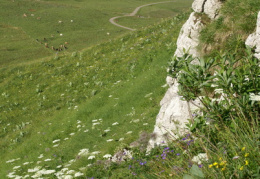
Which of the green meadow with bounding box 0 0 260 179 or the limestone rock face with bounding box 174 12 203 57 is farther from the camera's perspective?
the limestone rock face with bounding box 174 12 203 57

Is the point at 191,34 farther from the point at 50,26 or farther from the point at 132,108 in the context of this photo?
the point at 50,26

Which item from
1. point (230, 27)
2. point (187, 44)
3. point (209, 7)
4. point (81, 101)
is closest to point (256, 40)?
point (230, 27)

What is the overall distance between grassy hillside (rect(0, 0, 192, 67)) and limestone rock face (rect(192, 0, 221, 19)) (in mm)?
38173

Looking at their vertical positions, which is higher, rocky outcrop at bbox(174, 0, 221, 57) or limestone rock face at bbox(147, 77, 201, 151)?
rocky outcrop at bbox(174, 0, 221, 57)

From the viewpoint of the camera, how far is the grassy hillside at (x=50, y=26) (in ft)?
168

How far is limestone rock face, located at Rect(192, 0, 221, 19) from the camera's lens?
1117 centimetres

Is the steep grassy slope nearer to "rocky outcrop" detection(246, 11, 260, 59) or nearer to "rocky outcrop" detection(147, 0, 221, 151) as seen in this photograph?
"rocky outcrop" detection(147, 0, 221, 151)

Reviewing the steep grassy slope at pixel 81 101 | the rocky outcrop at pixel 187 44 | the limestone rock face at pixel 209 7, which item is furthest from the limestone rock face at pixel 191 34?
the steep grassy slope at pixel 81 101

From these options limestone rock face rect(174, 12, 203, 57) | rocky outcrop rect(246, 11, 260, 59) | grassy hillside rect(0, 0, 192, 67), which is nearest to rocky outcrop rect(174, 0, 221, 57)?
limestone rock face rect(174, 12, 203, 57)

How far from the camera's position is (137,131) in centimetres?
1105

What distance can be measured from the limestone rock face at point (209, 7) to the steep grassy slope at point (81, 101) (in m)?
4.23

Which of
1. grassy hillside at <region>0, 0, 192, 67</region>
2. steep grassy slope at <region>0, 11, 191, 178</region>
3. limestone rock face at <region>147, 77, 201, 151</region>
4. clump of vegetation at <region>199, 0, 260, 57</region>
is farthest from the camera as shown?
grassy hillside at <region>0, 0, 192, 67</region>

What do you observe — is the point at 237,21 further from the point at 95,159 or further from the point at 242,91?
the point at 95,159

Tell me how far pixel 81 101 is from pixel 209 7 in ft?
37.4
